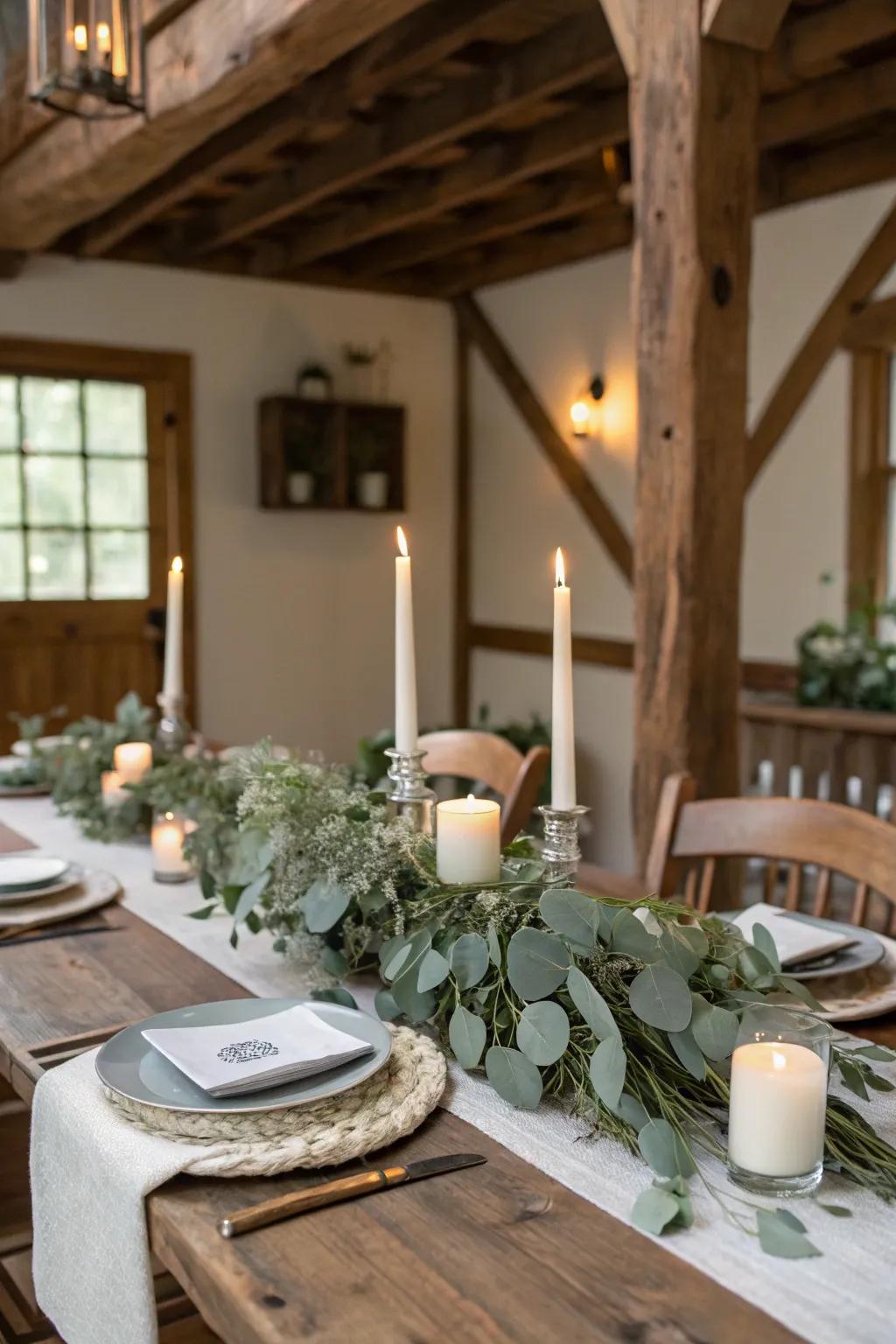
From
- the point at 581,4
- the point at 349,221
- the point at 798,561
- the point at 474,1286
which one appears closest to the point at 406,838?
the point at 474,1286

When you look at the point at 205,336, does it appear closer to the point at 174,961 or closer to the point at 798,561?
the point at 798,561

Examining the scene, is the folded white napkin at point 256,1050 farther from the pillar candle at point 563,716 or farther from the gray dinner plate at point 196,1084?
the pillar candle at point 563,716

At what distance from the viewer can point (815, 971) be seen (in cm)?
140

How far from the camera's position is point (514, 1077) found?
107 cm

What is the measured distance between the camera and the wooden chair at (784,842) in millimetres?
1642

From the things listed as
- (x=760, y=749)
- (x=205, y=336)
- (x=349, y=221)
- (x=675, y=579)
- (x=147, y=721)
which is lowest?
(x=760, y=749)

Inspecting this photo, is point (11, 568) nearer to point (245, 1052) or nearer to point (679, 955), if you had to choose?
point (245, 1052)

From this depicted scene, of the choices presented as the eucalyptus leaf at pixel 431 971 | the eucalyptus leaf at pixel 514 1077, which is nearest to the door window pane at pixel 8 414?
the eucalyptus leaf at pixel 431 971

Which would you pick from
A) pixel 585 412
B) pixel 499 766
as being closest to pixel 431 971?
pixel 499 766

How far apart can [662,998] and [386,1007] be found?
1.03ft

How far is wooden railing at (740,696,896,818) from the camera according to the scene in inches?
143

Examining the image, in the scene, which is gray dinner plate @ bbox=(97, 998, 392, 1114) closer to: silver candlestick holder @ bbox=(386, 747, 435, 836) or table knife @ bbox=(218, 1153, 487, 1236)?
table knife @ bbox=(218, 1153, 487, 1236)

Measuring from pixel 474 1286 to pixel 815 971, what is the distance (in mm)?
692

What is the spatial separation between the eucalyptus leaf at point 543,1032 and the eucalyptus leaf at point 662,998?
0.20ft
